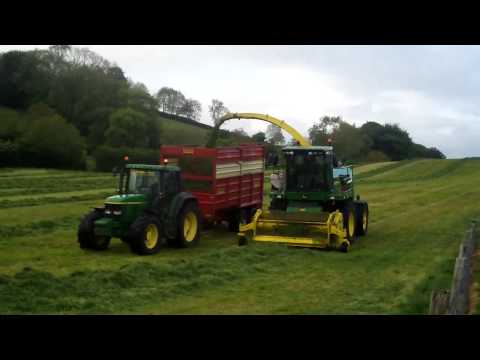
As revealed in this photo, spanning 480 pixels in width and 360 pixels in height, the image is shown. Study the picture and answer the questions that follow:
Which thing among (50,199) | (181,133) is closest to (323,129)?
(181,133)

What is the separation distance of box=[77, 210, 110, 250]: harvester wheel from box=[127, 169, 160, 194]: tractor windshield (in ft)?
3.07

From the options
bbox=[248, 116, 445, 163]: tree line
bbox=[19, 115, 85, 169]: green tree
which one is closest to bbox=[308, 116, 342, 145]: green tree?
bbox=[248, 116, 445, 163]: tree line

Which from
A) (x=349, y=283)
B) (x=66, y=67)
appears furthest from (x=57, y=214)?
(x=66, y=67)

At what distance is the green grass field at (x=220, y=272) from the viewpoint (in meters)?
8.60

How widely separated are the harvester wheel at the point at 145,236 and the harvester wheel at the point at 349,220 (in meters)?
4.92

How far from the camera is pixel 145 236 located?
1257 centimetres

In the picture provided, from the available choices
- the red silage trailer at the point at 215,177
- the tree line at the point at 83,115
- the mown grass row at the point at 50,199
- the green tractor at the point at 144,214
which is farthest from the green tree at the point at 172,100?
the green tractor at the point at 144,214

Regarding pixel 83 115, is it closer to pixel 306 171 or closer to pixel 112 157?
pixel 112 157

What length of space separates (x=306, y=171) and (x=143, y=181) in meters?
4.38

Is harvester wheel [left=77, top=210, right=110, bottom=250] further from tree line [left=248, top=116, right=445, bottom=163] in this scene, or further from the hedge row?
the hedge row

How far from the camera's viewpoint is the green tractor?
12.6 metres
